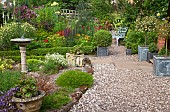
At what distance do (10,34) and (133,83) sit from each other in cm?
560

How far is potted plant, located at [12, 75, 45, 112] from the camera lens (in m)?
4.05

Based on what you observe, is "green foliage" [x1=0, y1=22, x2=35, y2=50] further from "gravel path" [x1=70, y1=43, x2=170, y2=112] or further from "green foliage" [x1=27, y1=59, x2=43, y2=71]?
"gravel path" [x1=70, y1=43, x2=170, y2=112]

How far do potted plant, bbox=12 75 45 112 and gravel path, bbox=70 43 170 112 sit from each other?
2.70ft

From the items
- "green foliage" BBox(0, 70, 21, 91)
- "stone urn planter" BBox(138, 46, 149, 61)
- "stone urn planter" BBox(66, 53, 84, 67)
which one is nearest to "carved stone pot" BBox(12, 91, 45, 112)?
"green foliage" BBox(0, 70, 21, 91)

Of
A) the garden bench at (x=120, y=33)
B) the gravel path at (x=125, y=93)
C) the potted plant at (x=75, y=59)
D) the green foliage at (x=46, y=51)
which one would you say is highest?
the garden bench at (x=120, y=33)

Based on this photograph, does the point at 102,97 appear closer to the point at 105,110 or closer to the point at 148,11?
the point at 105,110

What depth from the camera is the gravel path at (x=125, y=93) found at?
493 cm

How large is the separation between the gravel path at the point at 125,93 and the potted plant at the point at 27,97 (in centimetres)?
82

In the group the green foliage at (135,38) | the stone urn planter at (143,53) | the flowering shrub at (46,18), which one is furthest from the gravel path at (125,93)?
the flowering shrub at (46,18)

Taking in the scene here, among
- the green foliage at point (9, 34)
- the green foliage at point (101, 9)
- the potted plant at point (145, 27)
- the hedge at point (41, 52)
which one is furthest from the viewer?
the green foliage at point (101, 9)

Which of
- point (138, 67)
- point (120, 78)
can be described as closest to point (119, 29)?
point (138, 67)

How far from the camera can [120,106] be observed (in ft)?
16.4

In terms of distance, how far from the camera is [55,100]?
4.80m

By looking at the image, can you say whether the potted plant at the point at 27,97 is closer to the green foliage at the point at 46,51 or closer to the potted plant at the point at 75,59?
the potted plant at the point at 75,59
